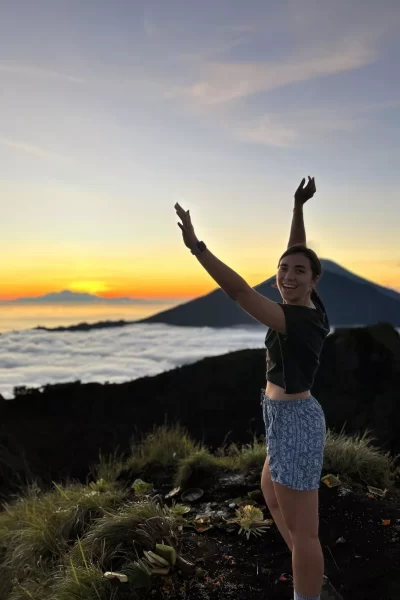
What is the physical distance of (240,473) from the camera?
653 centimetres

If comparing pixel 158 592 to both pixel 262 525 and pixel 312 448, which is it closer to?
pixel 262 525

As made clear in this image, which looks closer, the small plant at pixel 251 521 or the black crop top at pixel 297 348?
the black crop top at pixel 297 348

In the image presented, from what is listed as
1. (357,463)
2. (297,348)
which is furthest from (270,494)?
(357,463)

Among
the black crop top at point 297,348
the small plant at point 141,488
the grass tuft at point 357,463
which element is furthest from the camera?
the grass tuft at point 357,463

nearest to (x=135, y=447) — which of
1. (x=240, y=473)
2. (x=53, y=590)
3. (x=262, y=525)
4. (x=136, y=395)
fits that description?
(x=240, y=473)

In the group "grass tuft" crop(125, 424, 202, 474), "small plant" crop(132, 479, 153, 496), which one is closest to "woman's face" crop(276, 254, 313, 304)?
"small plant" crop(132, 479, 153, 496)

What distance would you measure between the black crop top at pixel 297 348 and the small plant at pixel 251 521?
2539 millimetres

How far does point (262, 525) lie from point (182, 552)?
89cm

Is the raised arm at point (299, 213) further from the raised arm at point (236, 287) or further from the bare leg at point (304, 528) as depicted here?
the bare leg at point (304, 528)

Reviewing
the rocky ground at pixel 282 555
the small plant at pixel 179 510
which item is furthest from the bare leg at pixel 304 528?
the small plant at pixel 179 510

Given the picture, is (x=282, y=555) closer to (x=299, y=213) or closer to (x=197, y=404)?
(x=299, y=213)

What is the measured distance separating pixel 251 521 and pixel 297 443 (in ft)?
7.96

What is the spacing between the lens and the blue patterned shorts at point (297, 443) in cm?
283

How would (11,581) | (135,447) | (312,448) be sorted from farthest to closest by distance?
(135,447), (11,581), (312,448)
